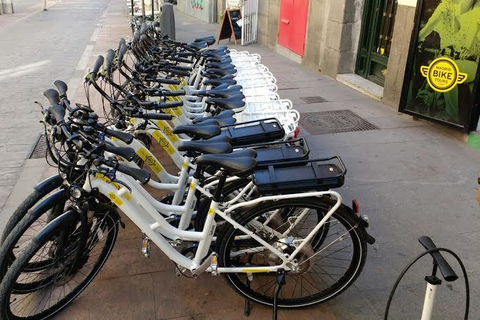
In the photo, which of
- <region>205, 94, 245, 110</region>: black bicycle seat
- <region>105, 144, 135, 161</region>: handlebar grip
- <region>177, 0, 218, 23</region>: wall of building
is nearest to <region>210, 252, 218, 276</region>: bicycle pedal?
<region>105, 144, 135, 161</region>: handlebar grip

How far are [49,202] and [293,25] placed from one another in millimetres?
9456

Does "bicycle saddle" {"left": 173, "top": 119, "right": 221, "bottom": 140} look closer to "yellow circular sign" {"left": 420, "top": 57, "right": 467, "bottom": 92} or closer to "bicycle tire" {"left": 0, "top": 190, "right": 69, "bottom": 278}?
"bicycle tire" {"left": 0, "top": 190, "right": 69, "bottom": 278}

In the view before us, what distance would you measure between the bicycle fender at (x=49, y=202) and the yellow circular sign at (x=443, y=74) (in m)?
5.01

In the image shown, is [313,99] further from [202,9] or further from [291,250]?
[202,9]

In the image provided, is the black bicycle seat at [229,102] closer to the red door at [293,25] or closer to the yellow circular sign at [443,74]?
the yellow circular sign at [443,74]

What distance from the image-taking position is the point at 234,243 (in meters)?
3.03

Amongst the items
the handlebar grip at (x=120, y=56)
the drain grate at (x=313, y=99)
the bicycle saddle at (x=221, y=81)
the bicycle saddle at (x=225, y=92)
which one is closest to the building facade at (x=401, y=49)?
the drain grate at (x=313, y=99)

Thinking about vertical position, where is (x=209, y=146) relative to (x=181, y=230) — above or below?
above

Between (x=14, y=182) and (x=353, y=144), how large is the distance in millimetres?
4107

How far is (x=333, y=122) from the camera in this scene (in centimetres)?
669

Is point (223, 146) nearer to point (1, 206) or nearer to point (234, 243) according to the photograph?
point (234, 243)

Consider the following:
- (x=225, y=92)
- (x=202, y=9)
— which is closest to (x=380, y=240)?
(x=225, y=92)

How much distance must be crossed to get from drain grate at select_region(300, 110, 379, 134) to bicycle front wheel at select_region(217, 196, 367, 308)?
328 centimetres

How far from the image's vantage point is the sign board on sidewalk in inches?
536
